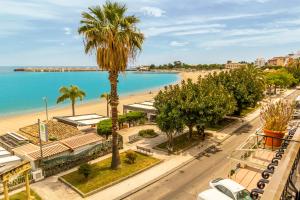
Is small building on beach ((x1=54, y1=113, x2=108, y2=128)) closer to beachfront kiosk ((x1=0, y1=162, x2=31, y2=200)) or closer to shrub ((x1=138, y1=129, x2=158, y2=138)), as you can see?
shrub ((x1=138, y1=129, x2=158, y2=138))

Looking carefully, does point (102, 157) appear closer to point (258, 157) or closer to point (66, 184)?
point (66, 184)

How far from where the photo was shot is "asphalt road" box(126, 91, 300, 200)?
19.8 meters

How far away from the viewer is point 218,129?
3644cm

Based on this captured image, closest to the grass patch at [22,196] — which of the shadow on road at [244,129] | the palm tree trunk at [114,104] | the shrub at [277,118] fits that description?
the palm tree trunk at [114,104]

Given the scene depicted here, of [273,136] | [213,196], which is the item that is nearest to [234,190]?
[213,196]

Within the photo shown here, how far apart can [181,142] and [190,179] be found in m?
9.11

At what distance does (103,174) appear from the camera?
23031mm

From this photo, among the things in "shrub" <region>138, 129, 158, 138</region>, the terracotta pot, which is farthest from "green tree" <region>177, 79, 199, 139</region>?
the terracotta pot

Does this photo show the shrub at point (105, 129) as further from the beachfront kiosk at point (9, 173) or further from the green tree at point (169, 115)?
the beachfront kiosk at point (9, 173)

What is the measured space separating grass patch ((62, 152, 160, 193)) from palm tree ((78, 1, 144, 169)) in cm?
694

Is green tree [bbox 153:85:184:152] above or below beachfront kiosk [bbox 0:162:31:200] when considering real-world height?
above

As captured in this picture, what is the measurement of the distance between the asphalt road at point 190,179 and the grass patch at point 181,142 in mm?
3122

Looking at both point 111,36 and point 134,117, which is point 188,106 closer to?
point 111,36

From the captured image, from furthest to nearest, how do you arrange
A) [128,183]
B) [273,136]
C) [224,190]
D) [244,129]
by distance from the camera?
[244,129]
[128,183]
[224,190]
[273,136]
